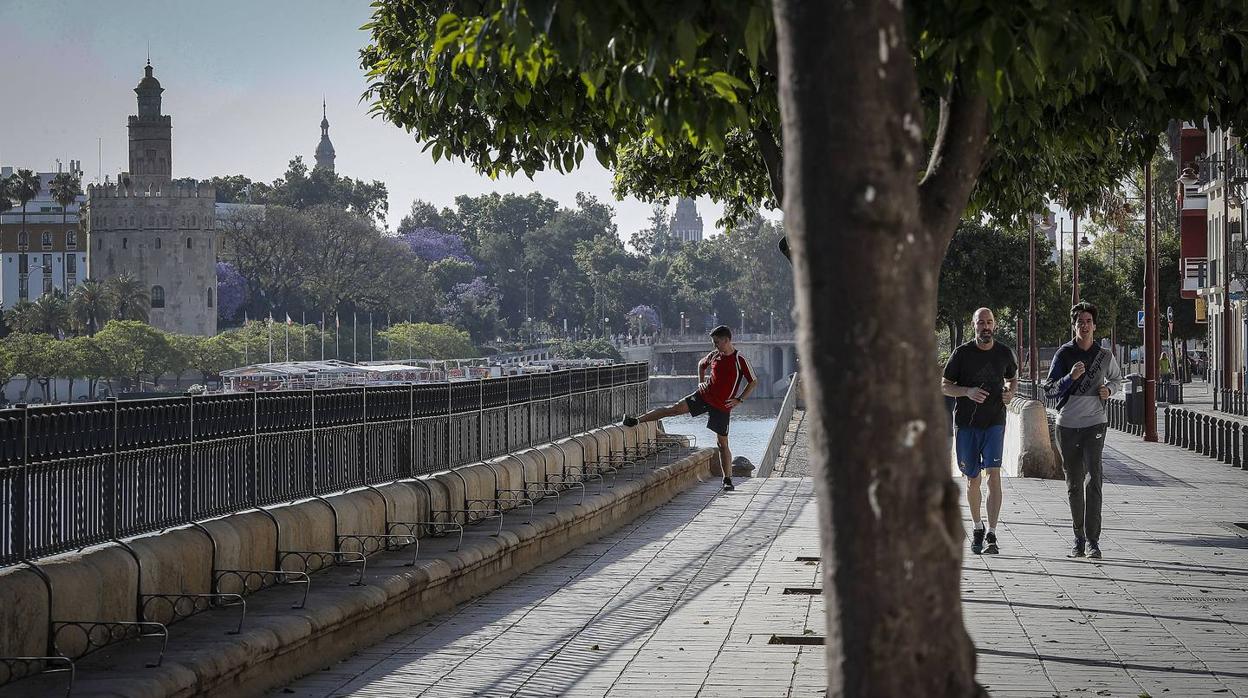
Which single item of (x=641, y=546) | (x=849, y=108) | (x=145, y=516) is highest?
(x=849, y=108)

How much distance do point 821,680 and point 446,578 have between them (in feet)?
12.5

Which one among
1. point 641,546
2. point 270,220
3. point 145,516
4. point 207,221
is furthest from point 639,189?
point 207,221

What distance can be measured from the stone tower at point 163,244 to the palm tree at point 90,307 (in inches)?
324

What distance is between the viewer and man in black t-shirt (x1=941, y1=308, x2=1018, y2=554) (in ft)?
39.0

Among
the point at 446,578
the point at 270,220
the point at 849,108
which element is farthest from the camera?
the point at 270,220

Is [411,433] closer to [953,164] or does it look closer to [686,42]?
[953,164]

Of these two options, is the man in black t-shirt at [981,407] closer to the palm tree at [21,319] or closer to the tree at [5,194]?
the palm tree at [21,319]

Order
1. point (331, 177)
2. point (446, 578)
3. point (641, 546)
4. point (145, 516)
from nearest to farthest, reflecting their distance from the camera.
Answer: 1. point (145, 516)
2. point (446, 578)
3. point (641, 546)
4. point (331, 177)

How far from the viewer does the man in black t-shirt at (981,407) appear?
39.0 ft

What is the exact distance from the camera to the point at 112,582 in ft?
24.9

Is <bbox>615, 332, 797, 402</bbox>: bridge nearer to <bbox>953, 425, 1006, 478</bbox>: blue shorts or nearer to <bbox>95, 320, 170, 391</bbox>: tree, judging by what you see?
<bbox>95, 320, 170, 391</bbox>: tree

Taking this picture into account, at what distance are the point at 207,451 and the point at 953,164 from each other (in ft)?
18.8

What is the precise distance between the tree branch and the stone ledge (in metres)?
3.57

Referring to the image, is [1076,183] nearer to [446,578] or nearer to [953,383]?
[953,383]
